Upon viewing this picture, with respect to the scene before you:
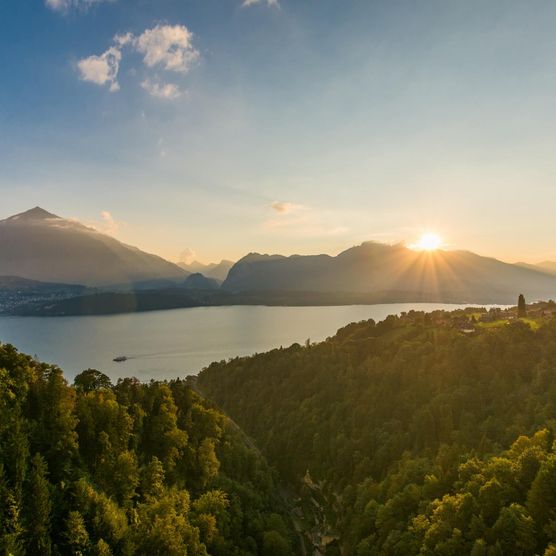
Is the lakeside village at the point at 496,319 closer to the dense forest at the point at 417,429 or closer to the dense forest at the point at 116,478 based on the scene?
the dense forest at the point at 417,429

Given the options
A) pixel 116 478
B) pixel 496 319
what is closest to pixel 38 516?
pixel 116 478

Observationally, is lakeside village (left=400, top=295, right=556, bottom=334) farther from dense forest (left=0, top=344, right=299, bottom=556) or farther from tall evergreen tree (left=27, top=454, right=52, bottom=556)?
tall evergreen tree (left=27, top=454, right=52, bottom=556)

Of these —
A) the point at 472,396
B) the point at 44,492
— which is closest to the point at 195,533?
the point at 44,492

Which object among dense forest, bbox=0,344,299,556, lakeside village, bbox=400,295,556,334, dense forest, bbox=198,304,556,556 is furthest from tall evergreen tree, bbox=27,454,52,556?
lakeside village, bbox=400,295,556,334

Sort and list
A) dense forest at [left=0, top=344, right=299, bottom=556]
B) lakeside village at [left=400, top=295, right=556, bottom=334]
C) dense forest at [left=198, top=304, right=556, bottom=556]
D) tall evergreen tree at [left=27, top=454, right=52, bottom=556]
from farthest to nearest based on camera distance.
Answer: lakeside village at [left=400, top=295, right=556, bottom=334] → dense forest at [left=198, top=304, right=556, bottom=556] → dense forest at [left=0, top=344, right=299, bottom=556] → tall evergreen tree at [left=27, top=454, right=52, bottom=556]

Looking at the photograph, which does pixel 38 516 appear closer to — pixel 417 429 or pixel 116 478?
pixel 116 478

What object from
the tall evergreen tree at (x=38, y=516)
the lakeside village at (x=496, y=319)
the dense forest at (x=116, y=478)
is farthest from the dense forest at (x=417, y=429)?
the tall evergreen tree at (x=38, y=516)

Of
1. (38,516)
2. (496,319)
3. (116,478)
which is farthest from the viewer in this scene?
(496,319)
